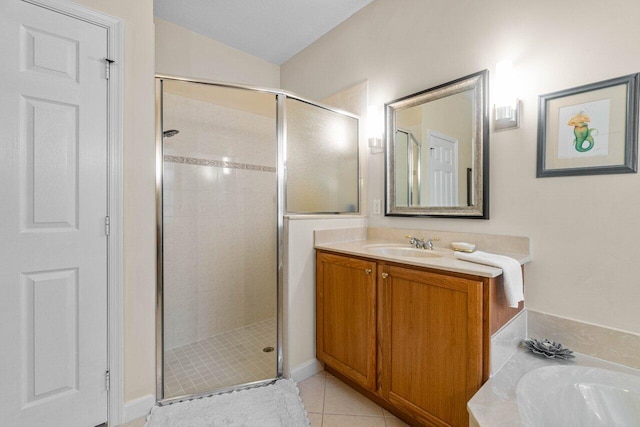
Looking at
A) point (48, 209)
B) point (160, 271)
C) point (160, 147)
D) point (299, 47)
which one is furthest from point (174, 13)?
point (160, 271)

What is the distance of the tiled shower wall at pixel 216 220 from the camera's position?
7.41 feet

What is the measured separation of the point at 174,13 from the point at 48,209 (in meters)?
1.91

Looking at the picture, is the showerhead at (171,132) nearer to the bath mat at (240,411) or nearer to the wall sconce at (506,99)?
the bath mat at (240,411)

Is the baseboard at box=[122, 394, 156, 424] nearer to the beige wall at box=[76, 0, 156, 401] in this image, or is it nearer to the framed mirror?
the beige wall at box=[76, 0, 156, 401]

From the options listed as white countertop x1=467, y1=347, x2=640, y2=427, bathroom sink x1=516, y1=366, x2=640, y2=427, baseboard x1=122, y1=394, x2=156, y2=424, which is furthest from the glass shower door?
bathroom sink x1=516, y1=366, x2=640, y2=427

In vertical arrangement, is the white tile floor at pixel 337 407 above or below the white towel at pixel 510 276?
below

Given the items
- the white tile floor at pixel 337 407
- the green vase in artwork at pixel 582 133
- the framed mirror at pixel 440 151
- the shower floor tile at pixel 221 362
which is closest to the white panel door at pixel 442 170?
the framed mirror at pixel 440 151

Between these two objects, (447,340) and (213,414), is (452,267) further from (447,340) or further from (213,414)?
(213,414)

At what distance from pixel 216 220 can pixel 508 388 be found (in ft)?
7.44

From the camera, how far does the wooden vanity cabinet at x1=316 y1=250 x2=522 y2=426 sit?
47.8 inches

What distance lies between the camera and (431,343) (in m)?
1.35

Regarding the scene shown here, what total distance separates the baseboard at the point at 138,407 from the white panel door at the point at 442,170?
2.03m

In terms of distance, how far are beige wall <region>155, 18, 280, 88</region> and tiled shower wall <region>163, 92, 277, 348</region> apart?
0.44 meters

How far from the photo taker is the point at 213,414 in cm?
157
